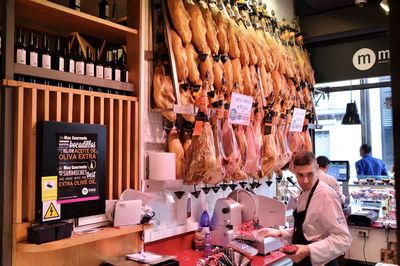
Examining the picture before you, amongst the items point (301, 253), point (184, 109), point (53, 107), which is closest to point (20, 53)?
point (53, 107)

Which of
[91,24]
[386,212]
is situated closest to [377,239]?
[386,212]

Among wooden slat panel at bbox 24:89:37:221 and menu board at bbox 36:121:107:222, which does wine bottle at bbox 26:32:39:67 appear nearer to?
wooden slat panel at bbox 24:89:37:221

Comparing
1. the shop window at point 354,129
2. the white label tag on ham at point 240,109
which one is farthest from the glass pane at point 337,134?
the white label tag on ham at point 240,109

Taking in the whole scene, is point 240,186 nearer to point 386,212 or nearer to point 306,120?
point 306,120

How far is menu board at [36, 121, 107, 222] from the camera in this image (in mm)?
2221

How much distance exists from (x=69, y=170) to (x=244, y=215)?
1.90 metres

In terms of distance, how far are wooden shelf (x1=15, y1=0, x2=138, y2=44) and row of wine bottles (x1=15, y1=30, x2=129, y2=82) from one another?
133mm

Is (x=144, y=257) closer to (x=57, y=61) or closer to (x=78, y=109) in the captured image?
(x=78, y=109)

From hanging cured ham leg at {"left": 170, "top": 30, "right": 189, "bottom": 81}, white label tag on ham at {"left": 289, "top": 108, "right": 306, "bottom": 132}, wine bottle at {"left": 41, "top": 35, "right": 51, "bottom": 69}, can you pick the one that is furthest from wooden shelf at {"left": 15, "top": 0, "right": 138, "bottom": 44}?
white label tag on ham at {"left": 289, "top": 108, "right": 306, "bottom": 132}

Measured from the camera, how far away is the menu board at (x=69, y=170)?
222 cm

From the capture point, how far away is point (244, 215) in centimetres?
368

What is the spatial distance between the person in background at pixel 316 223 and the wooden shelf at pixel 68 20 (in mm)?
1722

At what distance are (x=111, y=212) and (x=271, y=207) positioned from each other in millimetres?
1613

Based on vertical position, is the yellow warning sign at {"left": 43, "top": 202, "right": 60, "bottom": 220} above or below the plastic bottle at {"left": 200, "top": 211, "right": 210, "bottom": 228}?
above
